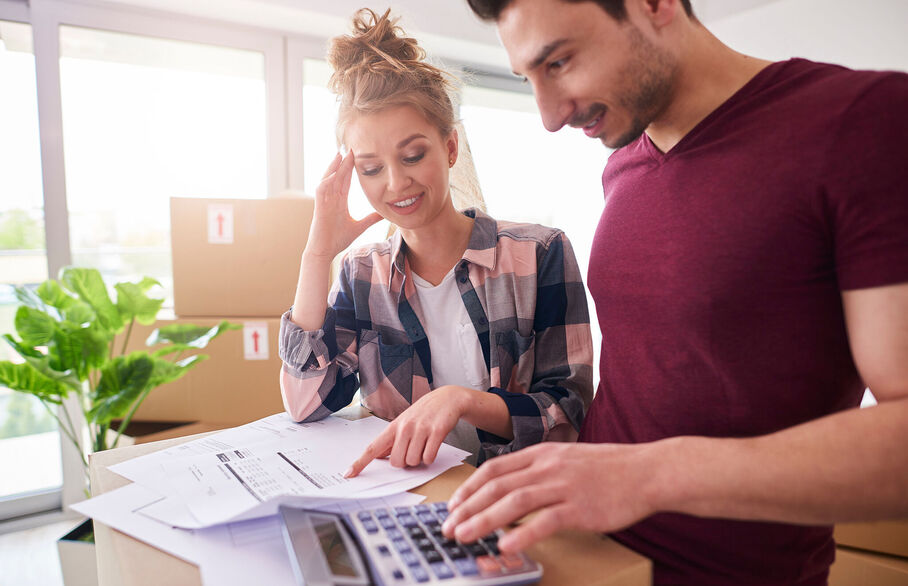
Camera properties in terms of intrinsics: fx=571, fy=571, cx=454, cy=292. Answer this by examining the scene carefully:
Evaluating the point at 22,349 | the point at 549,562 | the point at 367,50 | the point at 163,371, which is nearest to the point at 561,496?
the point at 549,562

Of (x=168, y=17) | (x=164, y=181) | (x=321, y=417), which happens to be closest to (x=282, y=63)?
A: (x=168, y=17)

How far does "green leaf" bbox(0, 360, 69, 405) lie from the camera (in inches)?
64.0

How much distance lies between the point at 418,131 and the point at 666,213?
49cm

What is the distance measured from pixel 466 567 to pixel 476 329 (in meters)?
0.63

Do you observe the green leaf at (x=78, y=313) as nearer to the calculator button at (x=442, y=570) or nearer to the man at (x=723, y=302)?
the man at (x=723, y=302)

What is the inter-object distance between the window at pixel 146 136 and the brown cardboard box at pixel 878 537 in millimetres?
2421

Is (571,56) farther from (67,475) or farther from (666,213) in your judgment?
(67,475)

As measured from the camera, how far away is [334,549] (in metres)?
0.42

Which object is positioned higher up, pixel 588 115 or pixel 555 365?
pixel 588 115

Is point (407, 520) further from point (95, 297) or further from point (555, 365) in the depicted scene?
point (95, 297)

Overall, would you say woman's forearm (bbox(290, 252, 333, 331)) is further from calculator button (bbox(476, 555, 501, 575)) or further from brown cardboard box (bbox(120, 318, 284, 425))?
brown cardboard box (bbox(120, 318, 284, 425))

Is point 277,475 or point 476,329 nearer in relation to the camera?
point 277,475

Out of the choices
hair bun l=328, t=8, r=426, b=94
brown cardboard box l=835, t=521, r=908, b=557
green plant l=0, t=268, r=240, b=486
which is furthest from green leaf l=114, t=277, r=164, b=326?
brown cardboard box l=835, t=521, r=908, b=557

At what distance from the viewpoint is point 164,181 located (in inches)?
94.8
